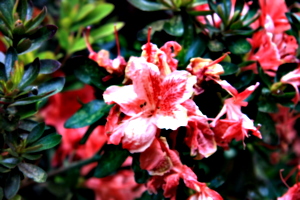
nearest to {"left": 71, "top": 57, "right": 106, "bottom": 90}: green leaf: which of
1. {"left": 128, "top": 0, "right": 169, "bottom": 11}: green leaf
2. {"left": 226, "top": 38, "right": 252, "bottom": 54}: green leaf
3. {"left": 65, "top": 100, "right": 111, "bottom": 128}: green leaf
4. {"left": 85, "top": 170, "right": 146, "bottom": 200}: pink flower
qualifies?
{"left": 65, "top": 100, "right": 111, "bottom": 128}: green leaf

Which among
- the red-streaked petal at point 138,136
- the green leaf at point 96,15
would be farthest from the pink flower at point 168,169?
the green leaf at point 96,15

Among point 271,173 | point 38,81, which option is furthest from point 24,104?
point 271,173

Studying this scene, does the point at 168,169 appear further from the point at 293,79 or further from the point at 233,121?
the point at 293,79

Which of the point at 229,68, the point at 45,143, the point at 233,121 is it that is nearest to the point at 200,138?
the point at 233,121

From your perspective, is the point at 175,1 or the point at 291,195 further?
the point at 175,1

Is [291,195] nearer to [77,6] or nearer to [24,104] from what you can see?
[24,104]

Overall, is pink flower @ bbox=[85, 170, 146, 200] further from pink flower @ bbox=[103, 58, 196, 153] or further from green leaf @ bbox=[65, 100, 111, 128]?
pink flower @ bbox=[103, 58, 196, 153]
